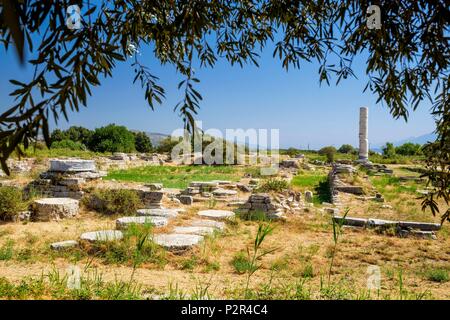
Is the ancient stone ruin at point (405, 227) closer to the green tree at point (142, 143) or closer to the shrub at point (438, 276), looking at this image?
the shrub at point (438, 276)

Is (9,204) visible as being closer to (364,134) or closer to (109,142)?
(364,134)

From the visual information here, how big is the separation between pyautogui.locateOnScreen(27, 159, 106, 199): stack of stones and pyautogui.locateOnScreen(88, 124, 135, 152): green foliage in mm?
33339

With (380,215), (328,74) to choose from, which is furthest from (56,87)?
(380,215)

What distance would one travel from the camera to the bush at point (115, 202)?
1102 cm

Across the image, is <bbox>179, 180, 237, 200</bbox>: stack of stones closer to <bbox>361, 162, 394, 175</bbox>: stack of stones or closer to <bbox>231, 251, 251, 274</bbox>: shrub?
<bbox>231, 251, 251, 274</bbox>: shrub

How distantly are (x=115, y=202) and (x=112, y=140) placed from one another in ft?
122

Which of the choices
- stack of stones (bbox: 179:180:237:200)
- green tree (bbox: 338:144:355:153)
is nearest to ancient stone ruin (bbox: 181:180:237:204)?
stack of stones (bbox: 179:180:237:200)

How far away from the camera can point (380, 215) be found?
37.6 ft

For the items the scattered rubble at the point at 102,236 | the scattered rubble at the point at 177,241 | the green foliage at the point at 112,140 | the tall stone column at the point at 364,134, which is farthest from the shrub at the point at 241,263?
the green foliage at the point at 112,140

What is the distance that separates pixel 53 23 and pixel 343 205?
12.7 m

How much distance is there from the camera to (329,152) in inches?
1674

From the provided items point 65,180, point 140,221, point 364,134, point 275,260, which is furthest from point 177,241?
point 364,134

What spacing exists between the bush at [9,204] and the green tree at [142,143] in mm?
44698

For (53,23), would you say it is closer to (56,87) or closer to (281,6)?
(56,87)
